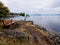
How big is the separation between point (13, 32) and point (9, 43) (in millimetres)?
4894

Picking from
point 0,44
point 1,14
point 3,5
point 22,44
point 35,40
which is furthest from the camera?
point 3,5

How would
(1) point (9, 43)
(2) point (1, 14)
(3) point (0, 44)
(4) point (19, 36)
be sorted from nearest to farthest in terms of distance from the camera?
(3) point (0, 44), (1) point (9, 43), (4) point (19, 36), (2) point (1, 14)

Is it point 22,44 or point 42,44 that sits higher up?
point 22,44

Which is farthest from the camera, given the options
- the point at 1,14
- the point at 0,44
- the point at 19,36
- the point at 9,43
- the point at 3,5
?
the point at 3,5

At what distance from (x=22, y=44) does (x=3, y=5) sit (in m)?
38.8

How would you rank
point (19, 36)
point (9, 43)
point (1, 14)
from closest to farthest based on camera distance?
point (9, 43), point (19, 36), point (1, 14)

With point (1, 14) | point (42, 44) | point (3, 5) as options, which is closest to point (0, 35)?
point (42, 44)

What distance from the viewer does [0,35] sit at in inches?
887

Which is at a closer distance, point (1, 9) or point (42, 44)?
point (42, 44)

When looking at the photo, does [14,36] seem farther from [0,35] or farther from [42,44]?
[42,44]

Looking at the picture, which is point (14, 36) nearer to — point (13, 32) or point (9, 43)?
point (13, 32)

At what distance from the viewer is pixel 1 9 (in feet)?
177

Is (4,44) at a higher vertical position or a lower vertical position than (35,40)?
higher

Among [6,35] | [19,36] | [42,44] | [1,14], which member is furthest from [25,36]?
[1,14]
